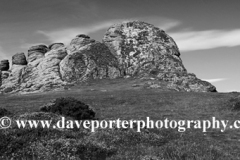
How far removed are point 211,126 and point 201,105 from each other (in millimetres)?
13933

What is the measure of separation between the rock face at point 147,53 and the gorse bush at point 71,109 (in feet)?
239

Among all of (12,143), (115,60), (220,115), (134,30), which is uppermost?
(134,30)

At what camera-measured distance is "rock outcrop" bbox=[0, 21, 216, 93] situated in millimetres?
105025

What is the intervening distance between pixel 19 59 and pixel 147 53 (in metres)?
72.5

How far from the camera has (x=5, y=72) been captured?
137250 millimetres

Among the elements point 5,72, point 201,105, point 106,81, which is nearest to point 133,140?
point 201,105

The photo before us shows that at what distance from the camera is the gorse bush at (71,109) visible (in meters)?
24.3

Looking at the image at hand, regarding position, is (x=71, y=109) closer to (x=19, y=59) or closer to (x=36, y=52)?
(x=36, y=52)

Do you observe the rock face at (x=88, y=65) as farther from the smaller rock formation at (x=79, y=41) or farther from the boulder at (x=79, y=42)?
the smaller rock formation at (x=79, y=41)

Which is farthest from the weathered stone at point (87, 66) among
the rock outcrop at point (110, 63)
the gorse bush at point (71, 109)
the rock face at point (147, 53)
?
the gorse bush at point (71, 109)

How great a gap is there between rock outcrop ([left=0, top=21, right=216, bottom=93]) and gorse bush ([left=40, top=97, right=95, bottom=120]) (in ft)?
234

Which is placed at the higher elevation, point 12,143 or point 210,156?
point 12,143

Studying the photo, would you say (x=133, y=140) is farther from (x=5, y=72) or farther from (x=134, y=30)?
(x=5, y=72)

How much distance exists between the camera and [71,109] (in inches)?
976
